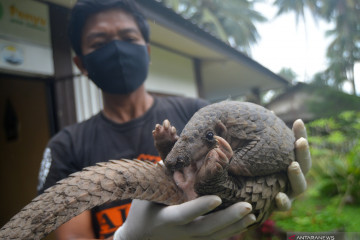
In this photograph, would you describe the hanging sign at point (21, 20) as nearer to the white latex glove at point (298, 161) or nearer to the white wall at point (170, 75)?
the white wall at point (170, 75)

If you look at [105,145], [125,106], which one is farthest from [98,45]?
[105,145]

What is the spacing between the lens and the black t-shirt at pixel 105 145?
0.81 metres

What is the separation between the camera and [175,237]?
852mm

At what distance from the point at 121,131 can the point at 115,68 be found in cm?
21

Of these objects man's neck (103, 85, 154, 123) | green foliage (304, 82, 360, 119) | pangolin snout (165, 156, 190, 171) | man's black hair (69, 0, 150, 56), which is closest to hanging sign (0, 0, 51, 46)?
man's black hair (69, 0, 150, 56)

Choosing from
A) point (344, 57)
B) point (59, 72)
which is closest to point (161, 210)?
point (59, 72)

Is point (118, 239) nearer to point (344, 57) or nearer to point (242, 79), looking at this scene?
point (242, 79)

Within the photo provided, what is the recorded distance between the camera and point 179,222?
30.8 inches

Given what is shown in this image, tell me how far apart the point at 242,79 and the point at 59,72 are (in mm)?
629

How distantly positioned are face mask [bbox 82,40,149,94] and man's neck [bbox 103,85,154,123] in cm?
2

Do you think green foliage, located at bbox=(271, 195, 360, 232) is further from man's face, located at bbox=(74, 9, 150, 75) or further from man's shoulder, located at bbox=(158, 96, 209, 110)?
man's face, located at bbox=(74, 9, 150, 75)

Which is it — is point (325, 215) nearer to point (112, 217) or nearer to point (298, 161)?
point (298, 161)

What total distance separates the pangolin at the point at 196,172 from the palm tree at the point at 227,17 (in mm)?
261

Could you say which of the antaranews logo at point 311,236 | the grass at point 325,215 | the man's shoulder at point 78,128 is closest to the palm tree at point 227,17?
the man's shoulder at point 78,128
